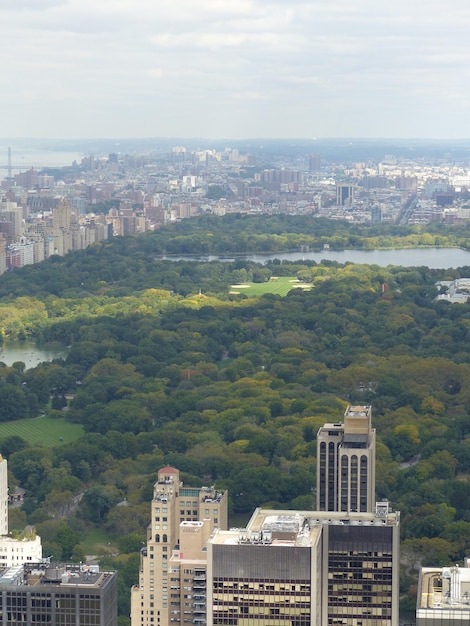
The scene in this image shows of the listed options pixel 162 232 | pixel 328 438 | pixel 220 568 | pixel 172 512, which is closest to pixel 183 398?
pixel 328 438

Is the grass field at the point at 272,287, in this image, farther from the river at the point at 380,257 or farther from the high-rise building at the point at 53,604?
the high-rise building at the point at 53,604

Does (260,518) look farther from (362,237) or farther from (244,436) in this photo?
(362,237)

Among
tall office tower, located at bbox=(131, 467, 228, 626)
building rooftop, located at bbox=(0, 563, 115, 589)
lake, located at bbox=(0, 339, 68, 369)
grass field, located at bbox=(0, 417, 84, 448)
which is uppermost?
building rooftop, located at bbox=(0, 563, 115, 589)

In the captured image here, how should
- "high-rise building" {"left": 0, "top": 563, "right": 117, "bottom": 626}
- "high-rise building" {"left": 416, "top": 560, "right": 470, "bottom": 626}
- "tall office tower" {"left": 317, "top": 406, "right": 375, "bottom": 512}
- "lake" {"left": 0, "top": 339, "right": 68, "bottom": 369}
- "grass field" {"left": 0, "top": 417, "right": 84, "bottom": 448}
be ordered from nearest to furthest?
"high-rise building" {"left": 416, "top": 560, "right": 470, "bottom": 626} → "high-rise building" {"left": 0, "top": 563, "right": 117, "bottom": 626} → "tall office tower" {"left": 317, "top": 406, "right": 375, "bottom": 512} → "grass field" {"left": 0, "top": 417, "right": 84, "bottom": 448} → "lake" {"left": 0, "top": 339, "right": 68, "bottom": 369}

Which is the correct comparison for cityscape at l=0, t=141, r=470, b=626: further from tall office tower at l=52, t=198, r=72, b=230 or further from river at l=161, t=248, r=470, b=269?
tall office tower at l=52, t=198, r=72, b=230

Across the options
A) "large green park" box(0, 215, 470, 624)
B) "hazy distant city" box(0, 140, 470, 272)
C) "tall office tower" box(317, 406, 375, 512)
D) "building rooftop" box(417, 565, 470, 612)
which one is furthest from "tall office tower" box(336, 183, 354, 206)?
"building rooftop" box(417, 565, 470, 612)
